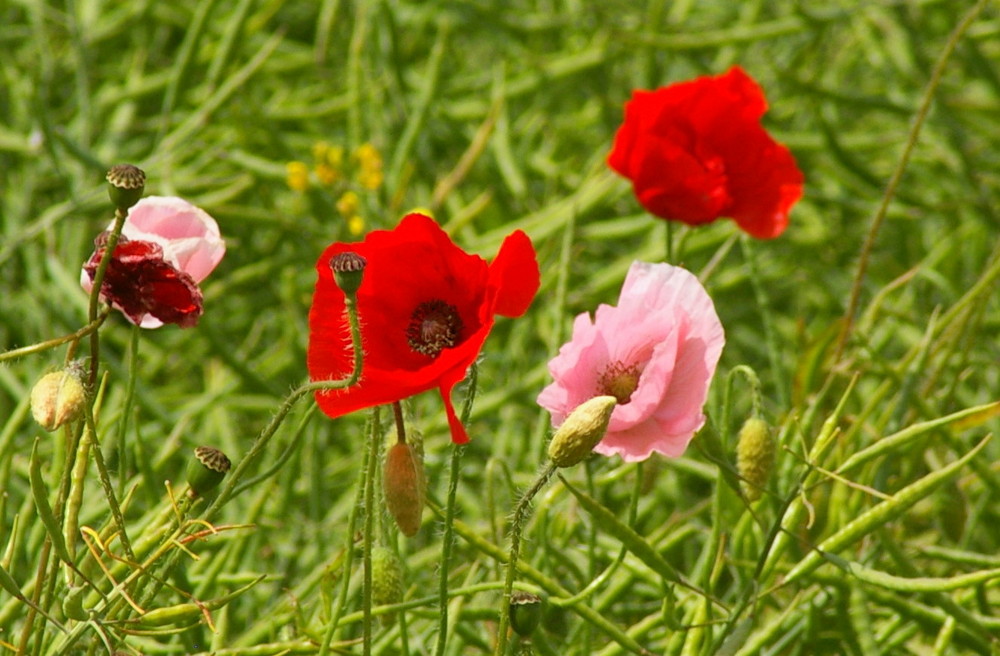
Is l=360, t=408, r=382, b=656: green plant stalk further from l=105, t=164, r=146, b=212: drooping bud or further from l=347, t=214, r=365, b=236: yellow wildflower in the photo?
l=347, t=214, r=365, b=236: yellow wildflower

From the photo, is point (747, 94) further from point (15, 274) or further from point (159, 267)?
point (15, 274)

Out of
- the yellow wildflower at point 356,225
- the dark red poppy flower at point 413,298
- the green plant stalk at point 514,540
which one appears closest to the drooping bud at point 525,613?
the green plant stalk at point 514,540

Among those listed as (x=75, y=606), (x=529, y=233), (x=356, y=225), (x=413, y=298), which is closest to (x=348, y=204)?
(x=356, y=225)

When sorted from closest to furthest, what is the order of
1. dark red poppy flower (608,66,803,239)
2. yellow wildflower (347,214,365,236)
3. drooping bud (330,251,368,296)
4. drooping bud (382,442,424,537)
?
drooping bud (330,251,368,296), drooping bud (382,442,424,537), dark red poppy flower (608,66,803,239), yellow wildflower (347,214,365,236)

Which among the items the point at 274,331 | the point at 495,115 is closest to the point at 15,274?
the point at 274,331

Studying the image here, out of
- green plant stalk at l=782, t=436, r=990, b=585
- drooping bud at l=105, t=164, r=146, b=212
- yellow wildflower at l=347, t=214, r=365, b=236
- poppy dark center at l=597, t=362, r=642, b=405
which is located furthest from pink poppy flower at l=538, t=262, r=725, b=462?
yellow wildflower at l=347, t=214, r=365, b=236

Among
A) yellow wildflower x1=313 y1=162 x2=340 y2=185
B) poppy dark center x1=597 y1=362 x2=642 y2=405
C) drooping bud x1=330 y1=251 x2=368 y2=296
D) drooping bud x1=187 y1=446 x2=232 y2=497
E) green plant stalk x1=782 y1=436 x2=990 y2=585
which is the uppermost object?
drooping bud x1=330 y1=251 x2=368 y2=296

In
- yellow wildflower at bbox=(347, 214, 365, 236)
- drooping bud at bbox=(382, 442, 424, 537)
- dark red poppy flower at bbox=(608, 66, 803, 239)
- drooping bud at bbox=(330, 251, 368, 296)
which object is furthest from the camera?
yellow wildflower at bbox=(347, 214, 365, 236)
